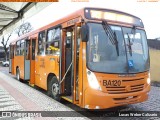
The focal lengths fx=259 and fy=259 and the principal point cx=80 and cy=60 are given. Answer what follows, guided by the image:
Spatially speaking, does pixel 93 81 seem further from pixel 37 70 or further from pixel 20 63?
pixel 20 63

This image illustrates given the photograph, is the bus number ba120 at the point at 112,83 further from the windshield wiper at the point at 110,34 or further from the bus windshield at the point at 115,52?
the windshield wiper at the point at 110,34

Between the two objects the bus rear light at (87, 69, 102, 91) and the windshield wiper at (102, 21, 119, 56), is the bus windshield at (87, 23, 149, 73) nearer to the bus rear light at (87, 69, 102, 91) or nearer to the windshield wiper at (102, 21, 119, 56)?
the windshield wiper at (102, 21, 119, 56)

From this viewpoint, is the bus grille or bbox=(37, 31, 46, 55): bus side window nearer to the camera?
the bus grille

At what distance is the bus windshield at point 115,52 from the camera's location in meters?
6.64

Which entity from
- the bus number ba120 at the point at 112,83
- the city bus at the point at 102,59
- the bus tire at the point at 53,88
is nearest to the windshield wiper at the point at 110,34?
the city bus at the point at 102,59

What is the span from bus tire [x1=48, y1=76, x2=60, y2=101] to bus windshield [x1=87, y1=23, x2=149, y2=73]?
8.50ft

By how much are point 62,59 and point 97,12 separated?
1986 millimetres

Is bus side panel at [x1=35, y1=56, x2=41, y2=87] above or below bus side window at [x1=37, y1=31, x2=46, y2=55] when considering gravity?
below

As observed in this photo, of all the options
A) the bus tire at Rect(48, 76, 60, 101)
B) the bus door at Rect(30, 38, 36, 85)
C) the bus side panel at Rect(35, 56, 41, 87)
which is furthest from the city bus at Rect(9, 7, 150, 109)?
the bus door at Rect(30, 38, 36, 85)

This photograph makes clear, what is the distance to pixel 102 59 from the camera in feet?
21.9

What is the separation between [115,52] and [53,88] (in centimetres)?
321

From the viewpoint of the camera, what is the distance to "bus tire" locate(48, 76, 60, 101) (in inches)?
347

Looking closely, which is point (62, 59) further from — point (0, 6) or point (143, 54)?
point (0, 6)

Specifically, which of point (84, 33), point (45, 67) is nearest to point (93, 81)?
point (84, 33)
